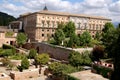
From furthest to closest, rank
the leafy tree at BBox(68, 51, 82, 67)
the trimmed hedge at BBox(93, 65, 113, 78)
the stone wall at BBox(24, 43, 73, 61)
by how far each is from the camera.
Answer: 1. the stone wall at BBox(24, 43, 73, 61)
2. the leafy tree at BBox(68, 51, 82, 67)
3. the trimmed hedge at BBox(93, 65, 113, 78)

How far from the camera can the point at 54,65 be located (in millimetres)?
27000

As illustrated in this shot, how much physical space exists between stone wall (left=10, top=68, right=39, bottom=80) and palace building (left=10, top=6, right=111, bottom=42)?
2778 cm

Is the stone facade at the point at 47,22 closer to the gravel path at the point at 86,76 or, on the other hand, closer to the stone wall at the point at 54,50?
the stone wall at the point at 54,50

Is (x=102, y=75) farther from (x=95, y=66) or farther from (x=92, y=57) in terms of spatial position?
(x=92, y=57)

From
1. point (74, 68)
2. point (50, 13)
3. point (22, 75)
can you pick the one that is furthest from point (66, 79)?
point (50, 13)

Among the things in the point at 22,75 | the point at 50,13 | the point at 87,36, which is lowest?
the point at 22,75

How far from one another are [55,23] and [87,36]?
1878cm

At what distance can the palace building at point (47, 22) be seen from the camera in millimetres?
56756

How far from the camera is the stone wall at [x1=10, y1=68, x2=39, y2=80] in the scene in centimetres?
2637

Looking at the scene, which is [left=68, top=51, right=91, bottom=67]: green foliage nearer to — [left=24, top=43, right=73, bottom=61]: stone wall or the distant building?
[left=24, top=43, right=73, bottom=61]: stone wall

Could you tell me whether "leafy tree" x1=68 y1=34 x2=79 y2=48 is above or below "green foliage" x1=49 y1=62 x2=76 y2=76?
above

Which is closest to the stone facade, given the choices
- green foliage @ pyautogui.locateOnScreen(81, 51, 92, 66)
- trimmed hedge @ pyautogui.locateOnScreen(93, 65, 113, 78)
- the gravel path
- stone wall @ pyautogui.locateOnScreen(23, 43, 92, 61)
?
stone wall @ pyautogui.locateOnScreen(23, 43, 92, 61)

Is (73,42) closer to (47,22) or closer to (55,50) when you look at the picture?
(55,50)

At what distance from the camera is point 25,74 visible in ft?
88.9
